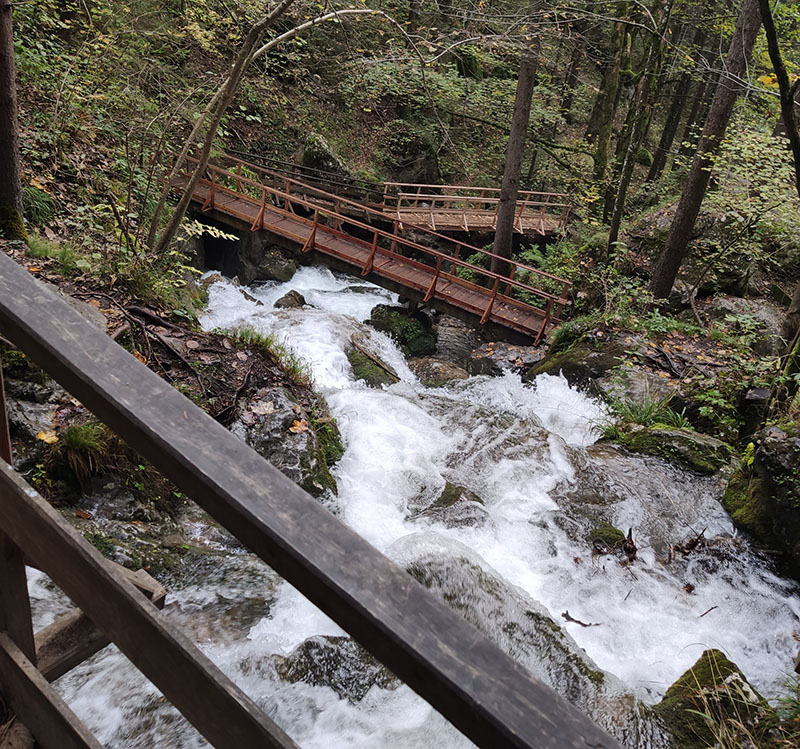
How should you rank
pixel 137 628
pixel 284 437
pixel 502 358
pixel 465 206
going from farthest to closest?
pixel 465 206
pixel 502 358
pixel 284 437
pixel 137 628

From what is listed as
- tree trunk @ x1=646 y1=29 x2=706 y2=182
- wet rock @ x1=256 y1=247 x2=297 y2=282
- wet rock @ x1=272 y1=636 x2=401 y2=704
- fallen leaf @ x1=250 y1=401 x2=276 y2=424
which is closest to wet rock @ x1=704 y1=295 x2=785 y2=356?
fallen leaf @ x1=250 y1=401 x2=276 y2=424

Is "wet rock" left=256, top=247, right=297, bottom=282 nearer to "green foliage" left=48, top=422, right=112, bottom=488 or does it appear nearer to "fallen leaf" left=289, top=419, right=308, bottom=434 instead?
"fallen leaf" left=289, top=419, right=308, bottom=434

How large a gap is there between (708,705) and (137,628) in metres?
3.45

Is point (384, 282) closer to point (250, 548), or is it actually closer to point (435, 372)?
point (435, 372)

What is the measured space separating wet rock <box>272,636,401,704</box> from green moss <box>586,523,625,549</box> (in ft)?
9.35

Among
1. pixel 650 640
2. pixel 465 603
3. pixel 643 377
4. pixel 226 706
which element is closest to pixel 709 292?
pixel 643 377

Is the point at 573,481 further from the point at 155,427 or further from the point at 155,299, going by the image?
the point at 155,427

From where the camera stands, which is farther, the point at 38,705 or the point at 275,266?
the point at 275,266

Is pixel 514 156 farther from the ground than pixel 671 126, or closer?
closer

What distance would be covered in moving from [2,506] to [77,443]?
2.69m

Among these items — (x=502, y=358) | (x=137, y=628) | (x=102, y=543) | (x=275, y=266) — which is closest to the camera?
(x=137, y=628)

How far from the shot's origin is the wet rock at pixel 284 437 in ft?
16.9

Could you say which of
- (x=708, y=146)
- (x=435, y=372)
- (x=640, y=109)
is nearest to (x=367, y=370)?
(x=435, y=372)

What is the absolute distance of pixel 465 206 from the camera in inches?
760
